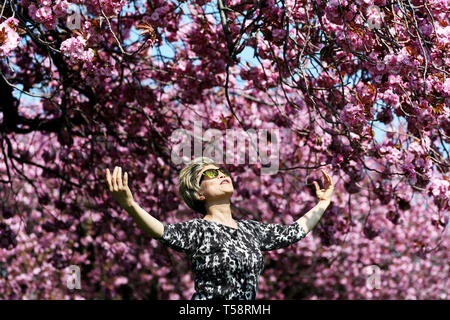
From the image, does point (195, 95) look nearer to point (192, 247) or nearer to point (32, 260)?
point (192, 247)

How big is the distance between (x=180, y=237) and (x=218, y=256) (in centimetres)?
21

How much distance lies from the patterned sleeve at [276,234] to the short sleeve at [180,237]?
40 centimetres

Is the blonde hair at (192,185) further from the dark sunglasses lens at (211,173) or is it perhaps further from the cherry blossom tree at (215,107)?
the cherry blossom tree at (215,107)

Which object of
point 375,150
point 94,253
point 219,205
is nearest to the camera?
point 219,205

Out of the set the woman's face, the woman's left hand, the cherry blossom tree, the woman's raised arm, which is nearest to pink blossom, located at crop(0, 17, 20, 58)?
the cherry blossom tree

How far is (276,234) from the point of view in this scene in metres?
3.32

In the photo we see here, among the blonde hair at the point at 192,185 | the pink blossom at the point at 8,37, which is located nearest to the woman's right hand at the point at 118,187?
the blonde hair at the point at 192,185

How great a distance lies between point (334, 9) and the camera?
3488mm

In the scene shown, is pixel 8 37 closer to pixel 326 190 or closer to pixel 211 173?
pixel 211 173

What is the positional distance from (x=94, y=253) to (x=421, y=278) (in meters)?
6.42

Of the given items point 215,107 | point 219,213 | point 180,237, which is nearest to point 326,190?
point 219,213

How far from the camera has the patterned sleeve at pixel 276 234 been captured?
330 cm
